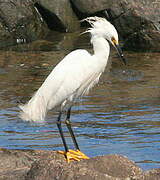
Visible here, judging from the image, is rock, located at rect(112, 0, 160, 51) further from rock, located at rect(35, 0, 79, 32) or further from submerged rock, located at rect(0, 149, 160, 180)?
submerged rock, located at rect(0, 149, 160, 180)

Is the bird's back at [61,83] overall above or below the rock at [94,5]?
above

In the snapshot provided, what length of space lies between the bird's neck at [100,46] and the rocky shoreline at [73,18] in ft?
27.1

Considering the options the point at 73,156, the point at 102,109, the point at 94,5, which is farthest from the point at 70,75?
the point at 94,5

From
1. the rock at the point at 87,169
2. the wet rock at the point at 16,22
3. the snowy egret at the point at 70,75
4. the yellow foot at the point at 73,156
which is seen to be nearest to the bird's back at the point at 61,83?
the snowy egret at the point at 70,75

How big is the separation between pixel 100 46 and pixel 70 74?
51 cm

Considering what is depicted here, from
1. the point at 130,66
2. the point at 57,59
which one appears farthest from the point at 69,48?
the point at 130,66

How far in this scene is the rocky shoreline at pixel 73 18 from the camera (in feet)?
53.1

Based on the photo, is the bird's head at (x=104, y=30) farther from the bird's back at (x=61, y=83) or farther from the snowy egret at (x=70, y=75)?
the bird's back at (x=61, y=83)

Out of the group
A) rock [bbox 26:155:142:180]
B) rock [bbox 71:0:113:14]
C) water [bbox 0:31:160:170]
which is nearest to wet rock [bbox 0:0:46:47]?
water [bbox 0:31:160:170]

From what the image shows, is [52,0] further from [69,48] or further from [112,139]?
[112,139]

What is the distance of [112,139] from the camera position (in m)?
9.16


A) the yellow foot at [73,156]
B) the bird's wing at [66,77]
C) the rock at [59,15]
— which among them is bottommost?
the rock at [59,15]

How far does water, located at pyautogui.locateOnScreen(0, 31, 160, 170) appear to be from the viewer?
8.88 meters

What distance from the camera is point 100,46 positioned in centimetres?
766
